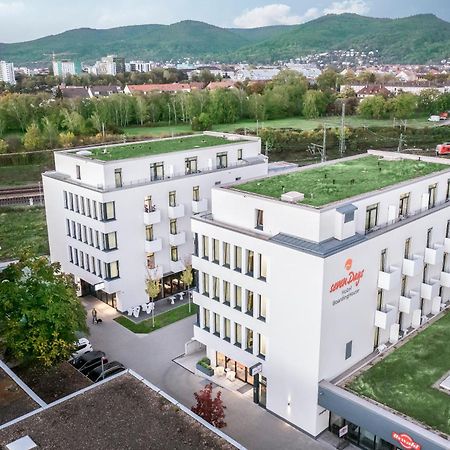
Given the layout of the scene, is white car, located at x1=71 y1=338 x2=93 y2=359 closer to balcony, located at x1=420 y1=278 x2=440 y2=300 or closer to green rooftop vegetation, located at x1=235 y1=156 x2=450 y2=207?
green rooftop vegetation, located at x1=235 y1=156 x2=450 y2=207

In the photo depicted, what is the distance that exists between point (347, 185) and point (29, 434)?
74.3 ft

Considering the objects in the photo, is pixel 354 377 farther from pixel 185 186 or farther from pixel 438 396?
pixel 185 186

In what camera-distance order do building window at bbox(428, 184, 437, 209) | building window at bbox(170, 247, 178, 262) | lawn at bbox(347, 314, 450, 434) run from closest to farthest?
lawn at bbox(347, 314, 450, 434), building window at bbox(428, 184, 437, 209), building window at bbox(170, 247, 178, 262)

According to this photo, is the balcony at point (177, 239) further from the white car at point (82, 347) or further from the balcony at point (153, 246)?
the white car at point (82, 347)

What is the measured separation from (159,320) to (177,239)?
719 centimetres

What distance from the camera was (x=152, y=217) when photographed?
4412cm

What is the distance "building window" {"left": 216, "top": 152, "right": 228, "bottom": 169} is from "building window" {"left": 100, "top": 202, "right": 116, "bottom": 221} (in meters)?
11.9

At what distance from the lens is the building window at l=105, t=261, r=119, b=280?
43688 mm

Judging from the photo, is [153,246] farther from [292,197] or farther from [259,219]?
[292,197]

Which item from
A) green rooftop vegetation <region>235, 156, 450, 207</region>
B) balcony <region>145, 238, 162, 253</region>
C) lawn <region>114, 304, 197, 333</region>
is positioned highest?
green rooftop vegetation <region>235, 156, 450, 207</region>

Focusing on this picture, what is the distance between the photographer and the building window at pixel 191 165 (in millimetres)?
47697

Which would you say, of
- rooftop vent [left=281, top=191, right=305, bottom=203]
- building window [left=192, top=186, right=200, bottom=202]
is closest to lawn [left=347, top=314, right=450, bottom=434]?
rooftop vent [left=281, top=191, right=305, bottom=203]

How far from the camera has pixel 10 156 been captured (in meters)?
100

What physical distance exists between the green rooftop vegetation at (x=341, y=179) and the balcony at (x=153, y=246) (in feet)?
44.5
